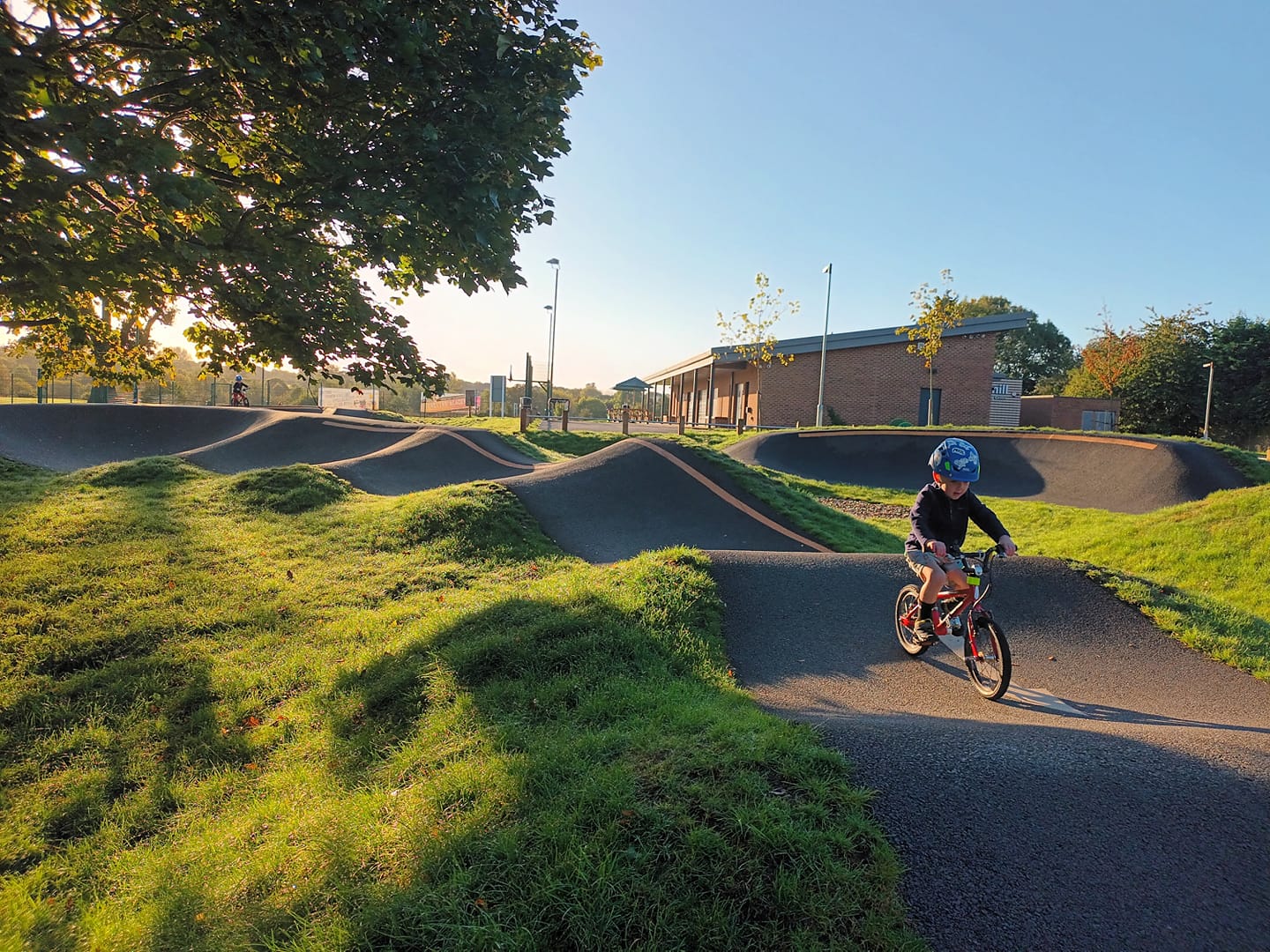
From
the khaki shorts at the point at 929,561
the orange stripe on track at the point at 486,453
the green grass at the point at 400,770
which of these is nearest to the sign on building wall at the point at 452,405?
the orange stripe on track at the point at 486,453

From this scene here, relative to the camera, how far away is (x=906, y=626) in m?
5.56

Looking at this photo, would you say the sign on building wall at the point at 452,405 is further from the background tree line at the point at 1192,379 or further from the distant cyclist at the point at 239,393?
the background tree line at the point at 1192,379

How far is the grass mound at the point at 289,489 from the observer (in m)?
10.4

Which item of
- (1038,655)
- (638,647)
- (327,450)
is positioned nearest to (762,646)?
(638,647)

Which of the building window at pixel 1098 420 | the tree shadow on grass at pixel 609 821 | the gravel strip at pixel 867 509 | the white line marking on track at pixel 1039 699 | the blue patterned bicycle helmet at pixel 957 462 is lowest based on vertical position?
the white line marking on track at pixel 1039 699

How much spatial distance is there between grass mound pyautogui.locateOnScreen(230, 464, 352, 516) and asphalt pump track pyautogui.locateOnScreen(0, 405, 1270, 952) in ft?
11.1

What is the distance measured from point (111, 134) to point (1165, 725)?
737 cm

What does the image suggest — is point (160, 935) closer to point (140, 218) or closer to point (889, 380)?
point (140, 218)

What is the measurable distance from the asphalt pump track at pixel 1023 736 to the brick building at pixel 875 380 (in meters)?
22.3

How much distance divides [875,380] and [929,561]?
2861 centimetres

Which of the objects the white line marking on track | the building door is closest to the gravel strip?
the white line marking on track

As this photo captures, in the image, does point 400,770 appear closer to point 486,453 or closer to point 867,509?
point 867,509

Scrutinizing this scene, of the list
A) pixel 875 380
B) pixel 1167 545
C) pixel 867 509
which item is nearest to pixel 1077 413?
pixel 875 380

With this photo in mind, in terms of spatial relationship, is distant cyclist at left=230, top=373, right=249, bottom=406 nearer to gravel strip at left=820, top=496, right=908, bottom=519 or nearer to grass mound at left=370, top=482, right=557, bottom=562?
grass mound at left=370, top=482, right=557, bottom=562
